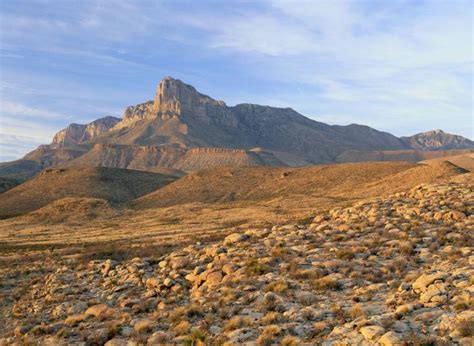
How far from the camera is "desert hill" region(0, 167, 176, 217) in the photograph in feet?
325

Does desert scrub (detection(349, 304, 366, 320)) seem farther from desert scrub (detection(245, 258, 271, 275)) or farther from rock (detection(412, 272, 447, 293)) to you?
desert scrub (detection(245, 258, 271, 275))

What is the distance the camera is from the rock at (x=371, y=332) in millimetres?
9039

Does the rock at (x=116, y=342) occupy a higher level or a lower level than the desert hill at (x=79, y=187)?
lower


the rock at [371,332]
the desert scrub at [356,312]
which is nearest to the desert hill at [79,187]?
the desert scrub at [356,312]

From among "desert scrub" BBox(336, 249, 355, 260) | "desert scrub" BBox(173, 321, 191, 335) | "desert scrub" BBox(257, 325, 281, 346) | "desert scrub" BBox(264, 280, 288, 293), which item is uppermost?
"desert scrub" BBox(336, 249, 355, 260)

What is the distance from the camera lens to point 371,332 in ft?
30.0

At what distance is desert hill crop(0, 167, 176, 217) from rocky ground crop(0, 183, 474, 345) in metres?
79.6

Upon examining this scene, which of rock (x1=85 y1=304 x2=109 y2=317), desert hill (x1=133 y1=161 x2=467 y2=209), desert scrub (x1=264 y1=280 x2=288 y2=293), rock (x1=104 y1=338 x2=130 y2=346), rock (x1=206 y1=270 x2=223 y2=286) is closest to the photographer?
rock (x1=104 y1=338 x2=130 y2=346)

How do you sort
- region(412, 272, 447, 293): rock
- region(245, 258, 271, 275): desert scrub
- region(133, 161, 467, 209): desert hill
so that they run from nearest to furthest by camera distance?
1. region(412, 272, 447, 293): rock
2. region(245, 258, 271, 275): desert scrub
3. region(133, 161, 467, 209): desert hill

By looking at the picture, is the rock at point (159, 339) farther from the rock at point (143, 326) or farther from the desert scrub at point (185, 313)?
the desert scrub at point (185, 313)

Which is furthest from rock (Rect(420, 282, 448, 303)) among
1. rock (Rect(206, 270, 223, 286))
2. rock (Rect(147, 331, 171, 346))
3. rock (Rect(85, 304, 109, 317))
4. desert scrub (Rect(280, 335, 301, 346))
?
rock (Rect(85, 304, 109, 317))

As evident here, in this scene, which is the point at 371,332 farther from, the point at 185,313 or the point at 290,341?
the point at 185,313

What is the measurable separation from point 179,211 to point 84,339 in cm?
5233

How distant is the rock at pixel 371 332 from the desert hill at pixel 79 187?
89787mm
